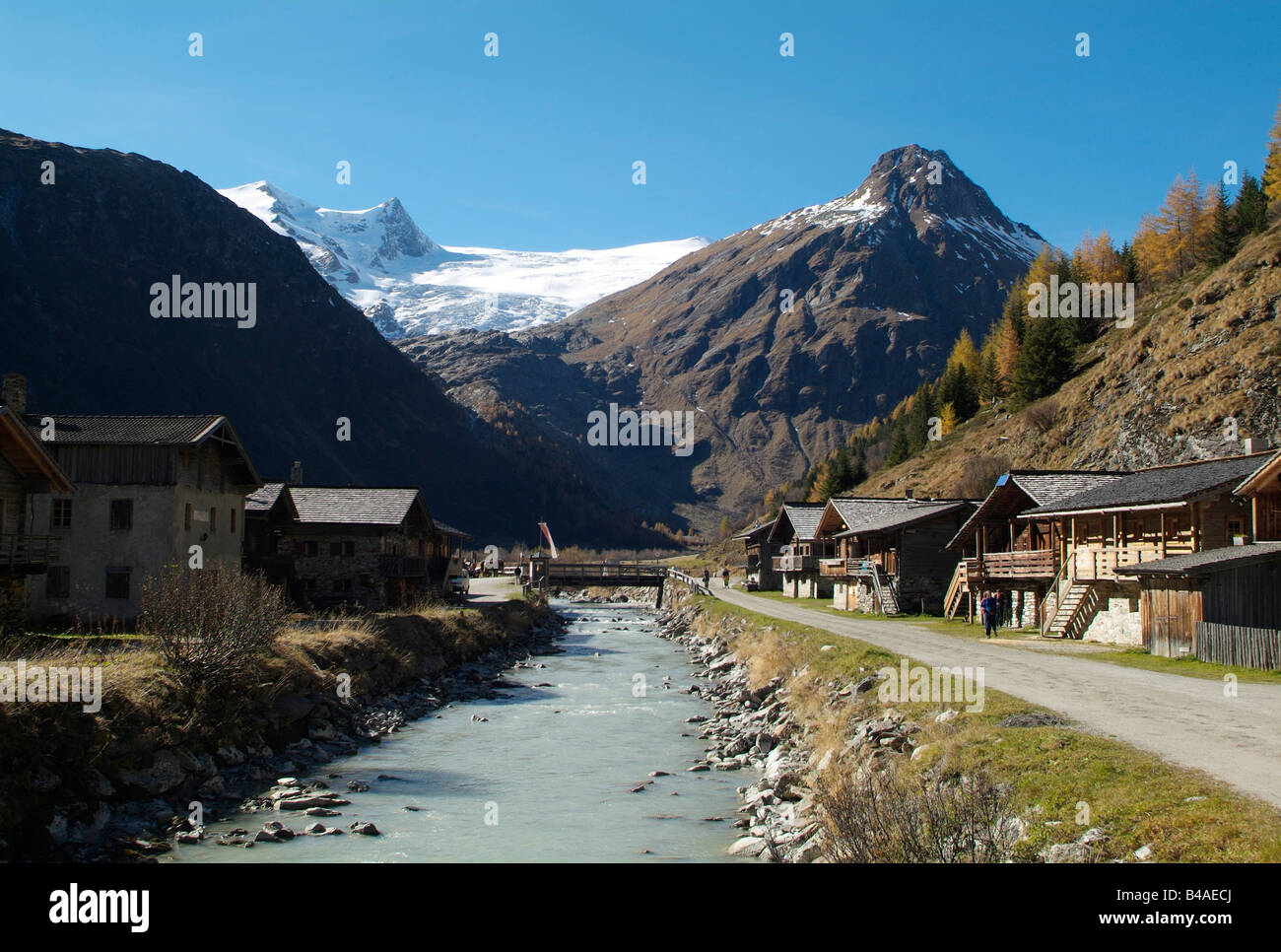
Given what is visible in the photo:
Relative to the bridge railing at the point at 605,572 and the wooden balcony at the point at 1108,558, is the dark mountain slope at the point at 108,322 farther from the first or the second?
the wooden balcony at the point at 1108,558

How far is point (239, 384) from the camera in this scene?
622 ft

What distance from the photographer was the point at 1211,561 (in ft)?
91.6

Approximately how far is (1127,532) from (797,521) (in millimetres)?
A: 45822

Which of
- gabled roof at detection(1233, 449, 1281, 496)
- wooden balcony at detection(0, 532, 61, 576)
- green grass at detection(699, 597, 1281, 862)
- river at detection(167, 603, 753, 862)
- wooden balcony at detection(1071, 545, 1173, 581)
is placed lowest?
river at detection(167, 603, 753, 862)

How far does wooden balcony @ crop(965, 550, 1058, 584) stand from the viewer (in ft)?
142

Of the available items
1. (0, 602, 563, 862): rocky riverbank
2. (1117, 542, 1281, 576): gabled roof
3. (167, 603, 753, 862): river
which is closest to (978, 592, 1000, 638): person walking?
(1117, 542, 1281, 576): gabled roof

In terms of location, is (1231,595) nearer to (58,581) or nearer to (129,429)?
(129,429)

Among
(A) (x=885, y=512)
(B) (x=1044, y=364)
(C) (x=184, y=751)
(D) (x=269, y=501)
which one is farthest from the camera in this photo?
(B) (x=1044, y=364)

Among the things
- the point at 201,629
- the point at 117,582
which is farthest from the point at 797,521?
the point at 201,629

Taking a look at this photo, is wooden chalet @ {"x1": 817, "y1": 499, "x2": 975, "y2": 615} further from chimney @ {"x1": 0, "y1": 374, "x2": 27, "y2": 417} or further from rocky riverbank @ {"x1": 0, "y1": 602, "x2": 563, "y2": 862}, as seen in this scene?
chimney @ {"x1": 0, "y1": 374, "x2": 27, "y2": 417}

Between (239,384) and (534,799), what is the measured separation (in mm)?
187548

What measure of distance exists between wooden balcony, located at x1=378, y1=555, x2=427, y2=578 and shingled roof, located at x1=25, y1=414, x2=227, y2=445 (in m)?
14.7

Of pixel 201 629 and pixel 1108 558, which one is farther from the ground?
pixel 1108 558
